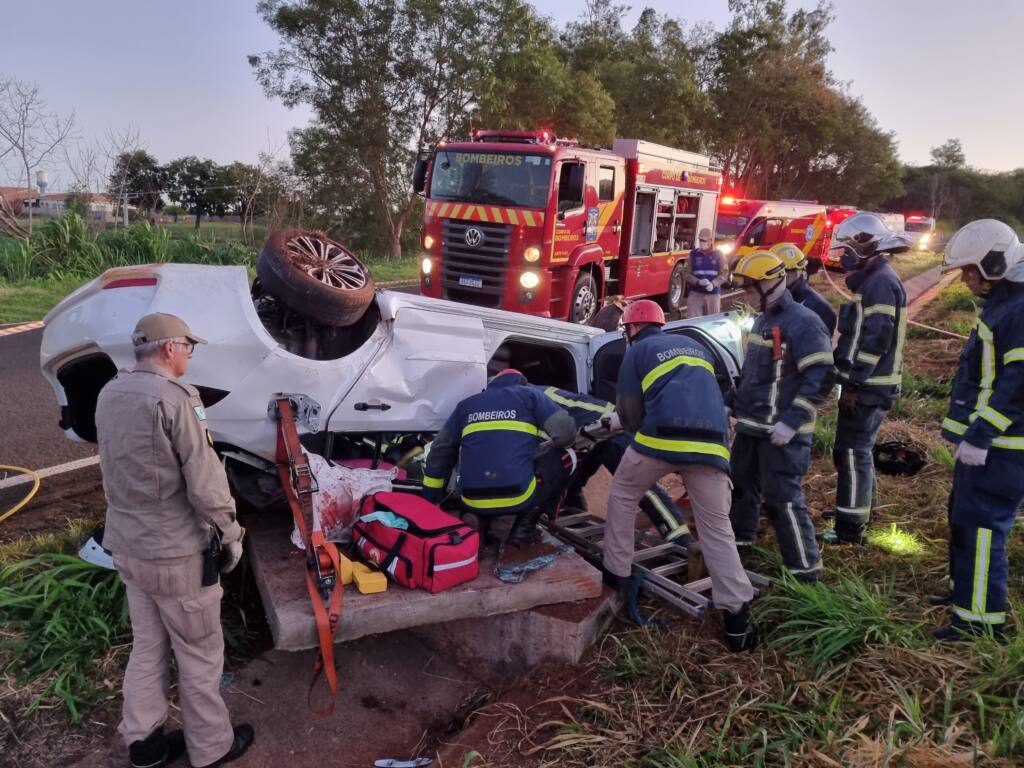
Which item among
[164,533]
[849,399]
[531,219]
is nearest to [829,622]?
[849,399]

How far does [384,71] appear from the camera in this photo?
1964 centimetres

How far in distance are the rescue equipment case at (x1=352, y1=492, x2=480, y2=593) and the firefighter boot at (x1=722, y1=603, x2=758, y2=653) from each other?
118cm

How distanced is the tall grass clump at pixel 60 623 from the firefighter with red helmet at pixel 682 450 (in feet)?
7.64

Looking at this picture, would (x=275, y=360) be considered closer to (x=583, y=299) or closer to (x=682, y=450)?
(x=682, y=450)

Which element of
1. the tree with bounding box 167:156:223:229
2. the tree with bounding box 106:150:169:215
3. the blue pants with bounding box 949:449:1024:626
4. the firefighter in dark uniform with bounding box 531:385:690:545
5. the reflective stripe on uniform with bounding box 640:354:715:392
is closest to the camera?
the blue pants with bounding box 949:449:1024:626

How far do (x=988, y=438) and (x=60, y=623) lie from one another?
159 inches

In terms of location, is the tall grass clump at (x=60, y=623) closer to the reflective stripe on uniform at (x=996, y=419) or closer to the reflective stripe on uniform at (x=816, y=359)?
the reflective stripe on uniform at (x=816, y=359)

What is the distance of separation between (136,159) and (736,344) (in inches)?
588

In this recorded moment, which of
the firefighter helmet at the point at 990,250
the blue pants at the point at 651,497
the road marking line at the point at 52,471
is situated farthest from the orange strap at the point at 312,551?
the firefighter helmet at the point at 990,250

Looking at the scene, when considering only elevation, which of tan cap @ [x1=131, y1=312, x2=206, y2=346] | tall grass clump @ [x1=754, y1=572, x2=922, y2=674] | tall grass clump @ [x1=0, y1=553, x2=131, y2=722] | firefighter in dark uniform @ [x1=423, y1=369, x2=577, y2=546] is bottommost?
tall grass clump @ [x1=0, y1=553, x2=131, y2=722]

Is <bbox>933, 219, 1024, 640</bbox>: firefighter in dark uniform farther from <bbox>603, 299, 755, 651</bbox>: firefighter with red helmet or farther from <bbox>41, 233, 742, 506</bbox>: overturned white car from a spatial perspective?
<bbox>41, 233, 742, 506</bbox>: overturned white car

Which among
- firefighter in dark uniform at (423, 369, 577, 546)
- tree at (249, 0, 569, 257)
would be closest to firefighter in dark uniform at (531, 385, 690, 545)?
firefighter in dark uniform at (423, 369, 577, 546)

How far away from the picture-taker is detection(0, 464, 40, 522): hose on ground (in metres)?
4.12

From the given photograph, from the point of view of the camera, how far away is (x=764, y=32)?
3266cm
